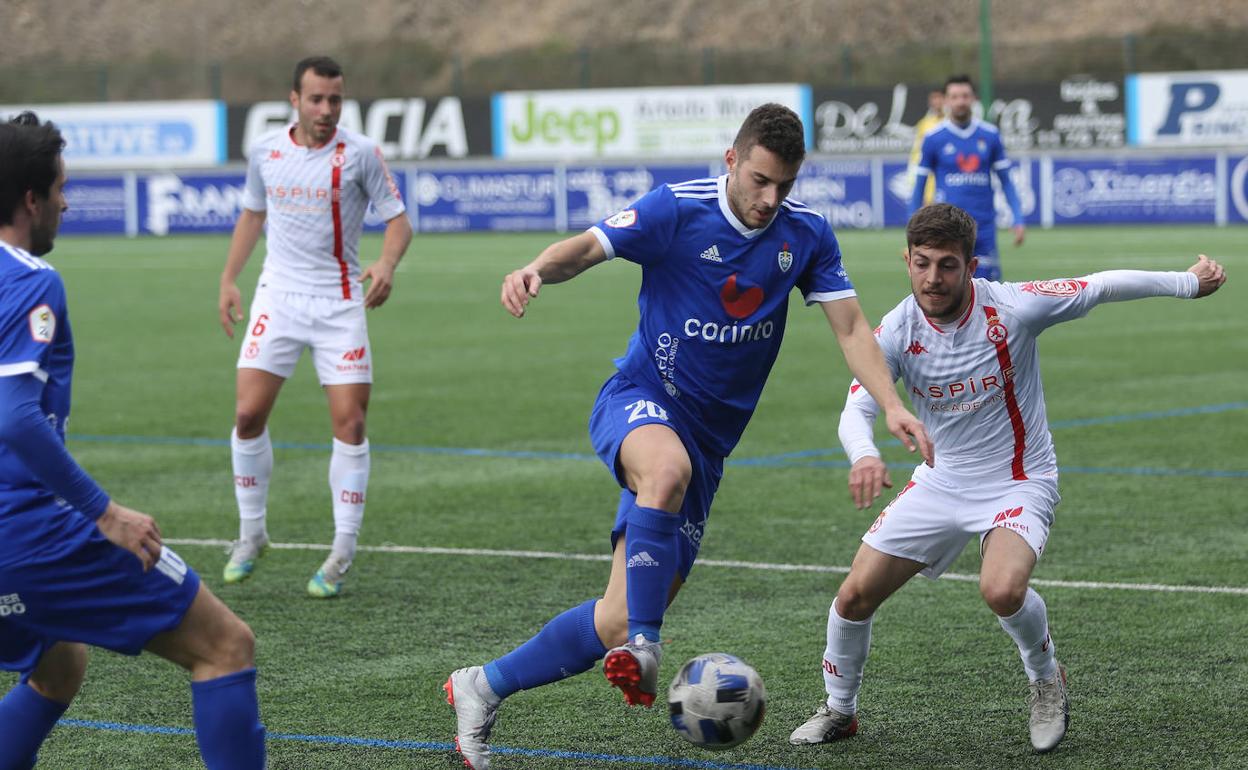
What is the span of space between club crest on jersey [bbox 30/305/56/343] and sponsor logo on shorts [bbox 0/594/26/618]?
61 cm

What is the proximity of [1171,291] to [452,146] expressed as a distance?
37271 millimetres

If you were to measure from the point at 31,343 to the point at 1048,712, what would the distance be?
310cm

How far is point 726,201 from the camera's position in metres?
5.43

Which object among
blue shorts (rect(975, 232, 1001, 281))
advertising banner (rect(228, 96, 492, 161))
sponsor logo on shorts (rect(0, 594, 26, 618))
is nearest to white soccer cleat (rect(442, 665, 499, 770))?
sponsor logo on shorts (rect(0, 594, 26, 618))

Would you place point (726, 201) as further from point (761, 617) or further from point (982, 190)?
point (982, 190)

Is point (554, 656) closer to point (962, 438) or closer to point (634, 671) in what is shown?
point (634, 671)

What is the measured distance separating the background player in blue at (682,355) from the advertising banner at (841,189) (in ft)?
96.0

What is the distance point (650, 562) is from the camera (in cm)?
498

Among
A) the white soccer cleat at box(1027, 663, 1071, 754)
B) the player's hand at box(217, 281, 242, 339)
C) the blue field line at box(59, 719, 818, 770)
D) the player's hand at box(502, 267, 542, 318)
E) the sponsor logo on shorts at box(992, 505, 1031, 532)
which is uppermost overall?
the player's hand at box(502, 267, 542, 318)

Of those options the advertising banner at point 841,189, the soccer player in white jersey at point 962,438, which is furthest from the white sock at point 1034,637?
the advertising banner at point 841,189

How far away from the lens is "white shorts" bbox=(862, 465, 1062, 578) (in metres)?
5.43

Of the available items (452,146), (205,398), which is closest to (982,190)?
(205,398)

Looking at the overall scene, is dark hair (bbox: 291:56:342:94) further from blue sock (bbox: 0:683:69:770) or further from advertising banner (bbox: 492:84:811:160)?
advertising banner (bbox: 492:84:811:160)

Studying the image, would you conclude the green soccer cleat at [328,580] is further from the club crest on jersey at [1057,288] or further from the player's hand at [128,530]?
the player's hand at [128,530]
